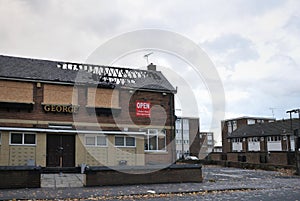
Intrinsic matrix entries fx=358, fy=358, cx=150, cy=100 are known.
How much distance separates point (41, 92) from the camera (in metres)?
24.7

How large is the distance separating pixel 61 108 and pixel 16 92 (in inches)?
123

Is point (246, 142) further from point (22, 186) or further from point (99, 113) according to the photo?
point (22, 186)

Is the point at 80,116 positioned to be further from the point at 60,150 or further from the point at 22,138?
the point at 22,138

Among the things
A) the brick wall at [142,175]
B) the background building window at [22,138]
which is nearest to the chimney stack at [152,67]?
the background building window at [22,138]

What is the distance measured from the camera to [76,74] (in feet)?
89.3

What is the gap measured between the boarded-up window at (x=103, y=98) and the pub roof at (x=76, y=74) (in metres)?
0.53

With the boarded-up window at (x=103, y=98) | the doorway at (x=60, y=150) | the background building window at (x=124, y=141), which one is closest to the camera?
the doorway at (x=60, y=150)

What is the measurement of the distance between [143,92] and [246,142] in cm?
4618

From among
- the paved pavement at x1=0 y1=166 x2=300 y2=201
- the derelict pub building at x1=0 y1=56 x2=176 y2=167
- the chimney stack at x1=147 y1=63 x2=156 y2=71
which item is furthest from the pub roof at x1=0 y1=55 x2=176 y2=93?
the paved pavement at x1=0 y1=166 x2=300 y2=201

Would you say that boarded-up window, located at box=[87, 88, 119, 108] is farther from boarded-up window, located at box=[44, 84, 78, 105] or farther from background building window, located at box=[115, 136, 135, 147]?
background building window, located at box=[115, 136, 135, 147]

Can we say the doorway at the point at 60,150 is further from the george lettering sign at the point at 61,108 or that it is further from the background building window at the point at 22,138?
the george lettering sign at the point at 61,108

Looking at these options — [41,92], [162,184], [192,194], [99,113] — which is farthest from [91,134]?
[192,194]

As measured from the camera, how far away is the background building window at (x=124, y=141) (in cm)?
2641

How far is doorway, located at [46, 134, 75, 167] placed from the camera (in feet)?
79.5
